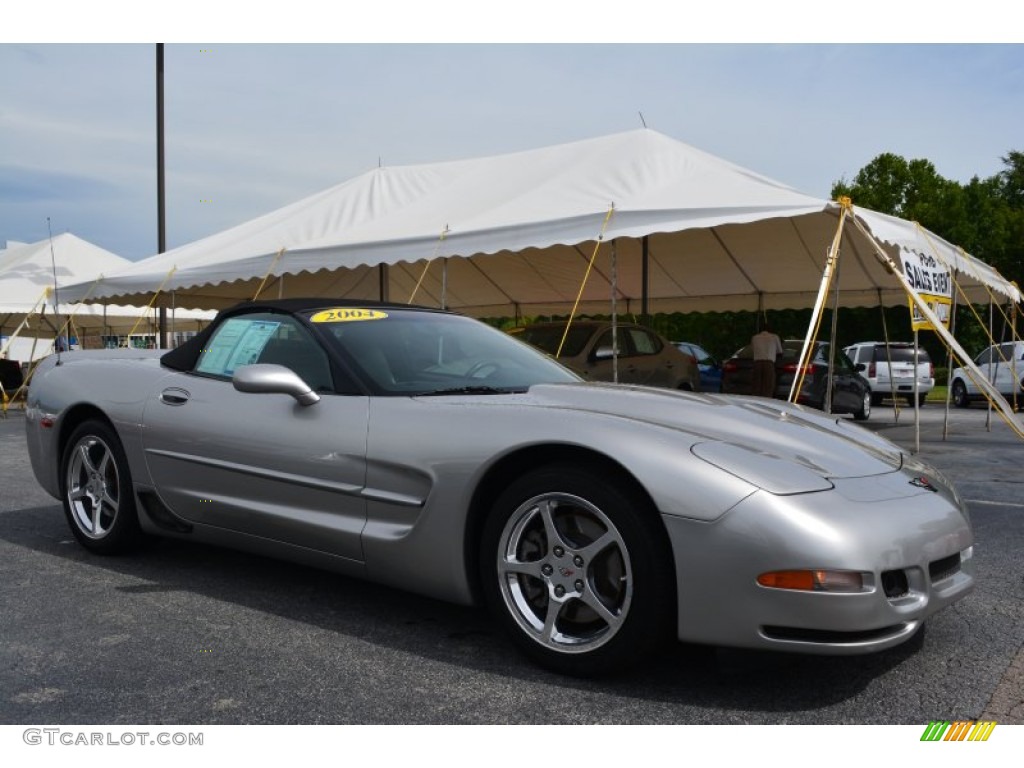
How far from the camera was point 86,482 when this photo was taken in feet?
15.1

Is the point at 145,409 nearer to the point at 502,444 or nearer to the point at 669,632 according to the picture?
the point at 502,444

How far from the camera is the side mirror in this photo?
3482 millimetres

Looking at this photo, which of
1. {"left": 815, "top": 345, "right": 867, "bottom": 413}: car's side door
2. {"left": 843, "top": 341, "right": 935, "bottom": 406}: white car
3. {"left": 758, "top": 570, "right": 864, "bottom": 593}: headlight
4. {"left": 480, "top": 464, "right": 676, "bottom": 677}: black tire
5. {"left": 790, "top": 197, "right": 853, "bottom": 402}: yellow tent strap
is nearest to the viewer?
{"left": 758, "top": 570, "right": 864, "bottom": 593}: headlight

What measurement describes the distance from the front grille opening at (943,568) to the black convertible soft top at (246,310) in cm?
245

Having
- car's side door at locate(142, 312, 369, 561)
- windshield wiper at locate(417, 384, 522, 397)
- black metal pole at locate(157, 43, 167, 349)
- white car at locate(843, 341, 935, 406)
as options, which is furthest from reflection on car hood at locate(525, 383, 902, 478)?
white car at locate(843, 341, 935, 406)

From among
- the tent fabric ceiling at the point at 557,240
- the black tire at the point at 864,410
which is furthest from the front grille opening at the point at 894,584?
the black tire at the point at 864,410

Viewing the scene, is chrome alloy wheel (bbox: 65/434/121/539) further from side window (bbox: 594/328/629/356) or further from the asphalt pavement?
side window (bbox: 594/328/629/356)

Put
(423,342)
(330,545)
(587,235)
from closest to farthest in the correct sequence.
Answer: (330,545)
(423,342)
(587,235)

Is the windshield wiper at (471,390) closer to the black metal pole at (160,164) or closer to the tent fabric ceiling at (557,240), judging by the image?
the tent fabric ceiling at (557,240)

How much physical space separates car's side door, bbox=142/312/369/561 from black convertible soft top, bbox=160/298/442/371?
4 cm

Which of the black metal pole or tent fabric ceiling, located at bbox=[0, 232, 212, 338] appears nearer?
the black metal pole

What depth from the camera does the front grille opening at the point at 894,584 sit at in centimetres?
259
